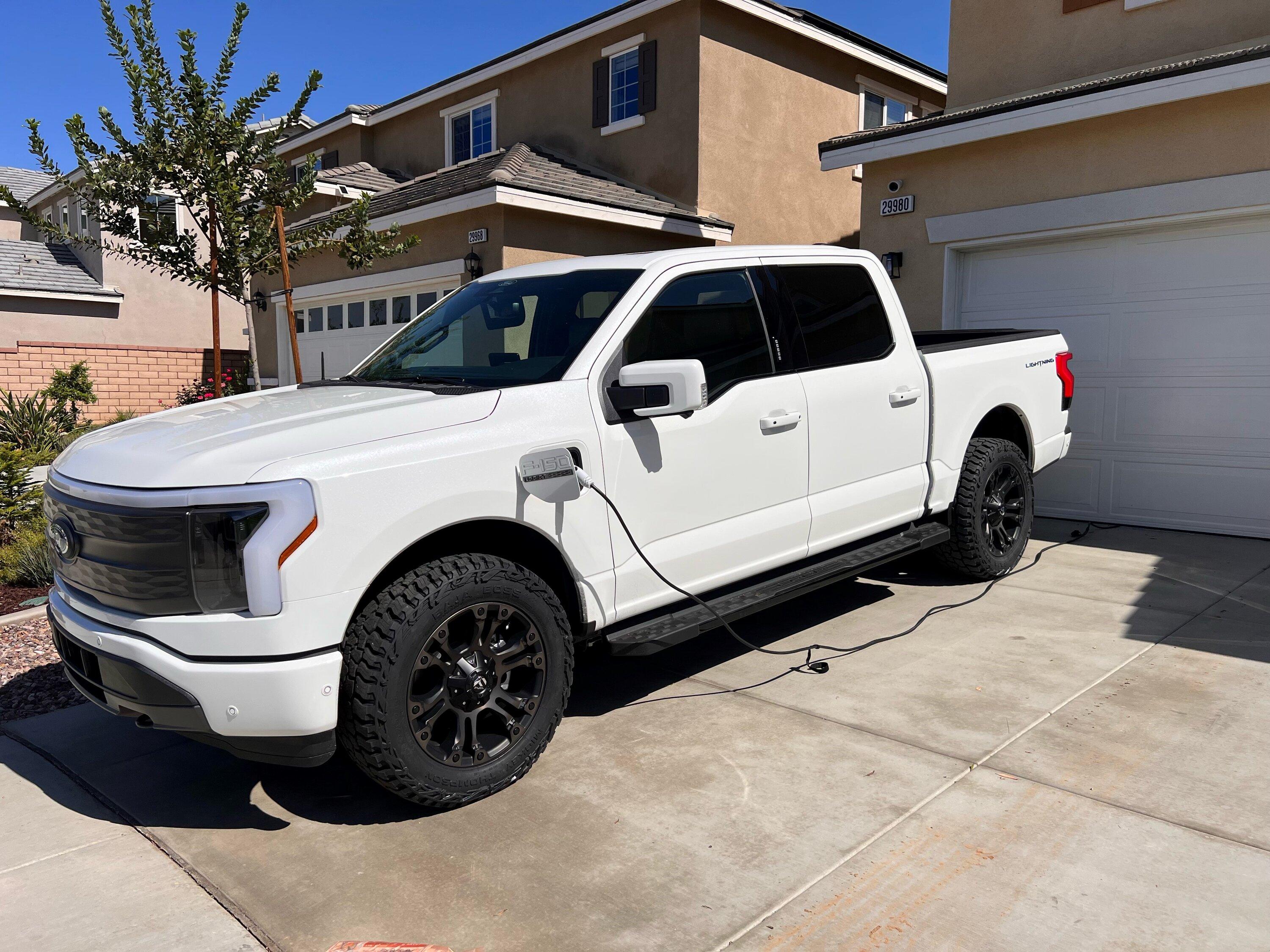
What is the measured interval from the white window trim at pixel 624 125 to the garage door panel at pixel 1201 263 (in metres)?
8.65

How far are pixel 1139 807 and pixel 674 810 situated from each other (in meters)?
1.64

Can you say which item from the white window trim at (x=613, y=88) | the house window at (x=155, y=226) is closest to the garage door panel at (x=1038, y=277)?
the white window trim at (x=613, y=88)

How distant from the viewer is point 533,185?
39.9ft

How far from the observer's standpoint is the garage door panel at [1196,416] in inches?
303

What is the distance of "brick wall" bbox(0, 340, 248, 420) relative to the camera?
17078 mm

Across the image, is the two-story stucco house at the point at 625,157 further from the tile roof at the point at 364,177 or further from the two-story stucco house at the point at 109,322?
the two-story stucco house at the point at 109,322

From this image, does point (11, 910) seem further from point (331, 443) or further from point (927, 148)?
point (927, 148)

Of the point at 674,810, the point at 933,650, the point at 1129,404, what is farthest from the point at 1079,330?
the point at 674,810

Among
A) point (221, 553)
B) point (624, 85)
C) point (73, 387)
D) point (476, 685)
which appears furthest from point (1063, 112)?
point (73, 387)

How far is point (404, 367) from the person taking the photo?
457 centimetres

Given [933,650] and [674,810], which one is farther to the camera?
[933,650]

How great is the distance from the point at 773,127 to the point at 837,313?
36.3 feet

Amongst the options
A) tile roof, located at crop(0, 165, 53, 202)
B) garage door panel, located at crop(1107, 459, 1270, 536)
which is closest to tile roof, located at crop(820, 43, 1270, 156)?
garage door panel, located at crop(1107, 459, 1270, 536)

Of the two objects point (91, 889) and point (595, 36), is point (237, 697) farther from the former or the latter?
point (595, 36)
